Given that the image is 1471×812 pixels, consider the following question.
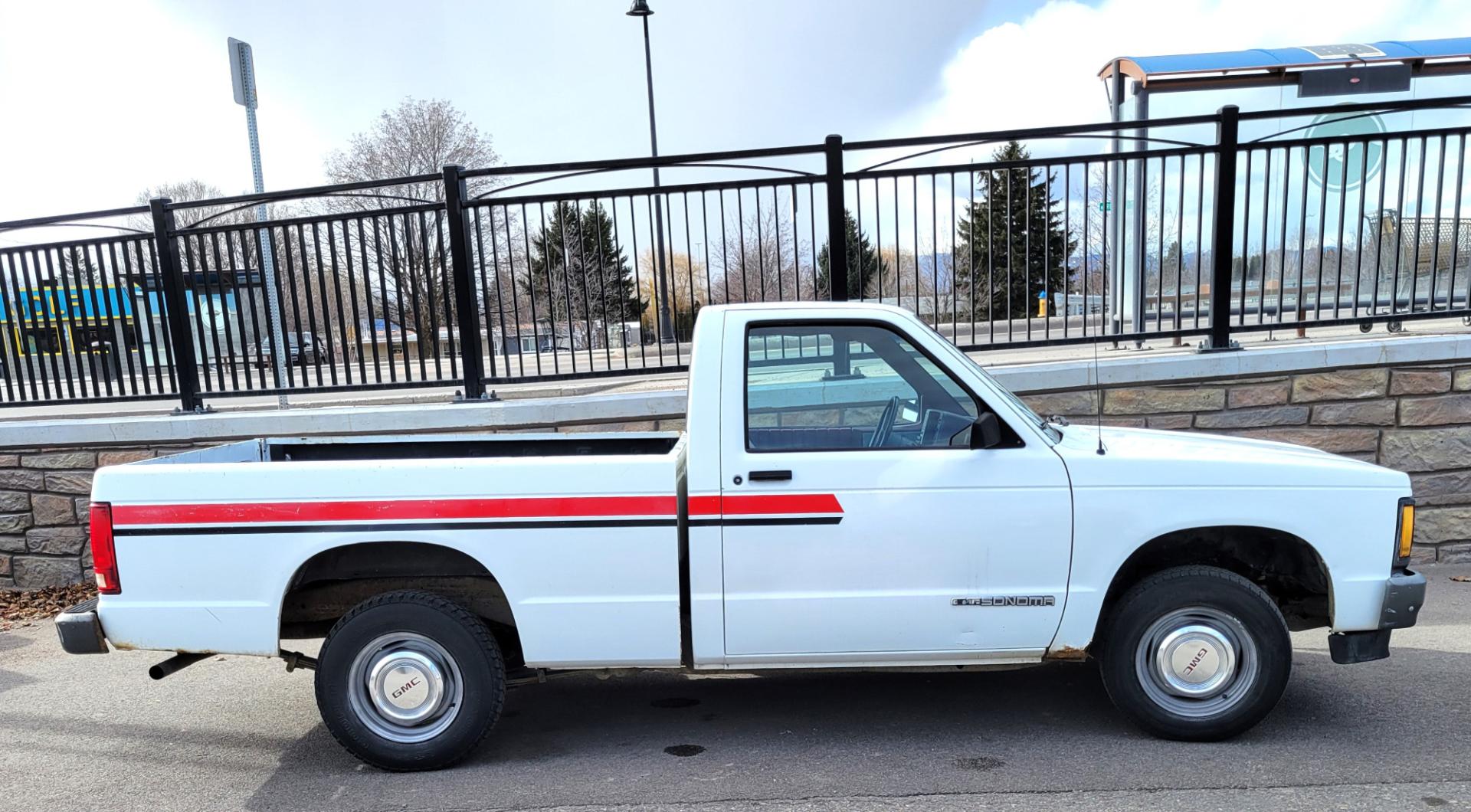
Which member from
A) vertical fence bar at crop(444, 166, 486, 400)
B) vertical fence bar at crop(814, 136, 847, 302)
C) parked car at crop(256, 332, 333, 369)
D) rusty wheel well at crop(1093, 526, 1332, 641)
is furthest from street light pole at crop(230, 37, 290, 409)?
rusty wheel well at crop(1093, 526, 1332, 641)

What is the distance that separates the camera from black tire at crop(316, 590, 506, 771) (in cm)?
374

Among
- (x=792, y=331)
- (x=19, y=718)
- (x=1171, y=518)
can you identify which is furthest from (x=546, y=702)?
(x=1171, y=518)

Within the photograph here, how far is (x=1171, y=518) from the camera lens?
370 cm

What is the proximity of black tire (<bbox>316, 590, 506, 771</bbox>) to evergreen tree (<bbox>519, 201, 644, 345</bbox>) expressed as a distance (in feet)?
10.9

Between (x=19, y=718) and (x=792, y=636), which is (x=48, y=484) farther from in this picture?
(x=792, y=636)

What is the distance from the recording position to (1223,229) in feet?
21.5

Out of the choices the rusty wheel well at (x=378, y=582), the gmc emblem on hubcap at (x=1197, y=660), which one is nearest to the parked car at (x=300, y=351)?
the rusty wheel well at (x=378, y=582)

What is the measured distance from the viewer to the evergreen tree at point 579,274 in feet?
22.1

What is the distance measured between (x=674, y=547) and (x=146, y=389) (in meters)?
5.46

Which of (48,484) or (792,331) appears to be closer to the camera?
(792,331)

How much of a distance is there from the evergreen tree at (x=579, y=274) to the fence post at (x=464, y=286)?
0.44 m

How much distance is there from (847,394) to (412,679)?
2.13 metres

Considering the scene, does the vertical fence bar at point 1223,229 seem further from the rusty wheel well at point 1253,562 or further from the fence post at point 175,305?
the fence post at point 175,305

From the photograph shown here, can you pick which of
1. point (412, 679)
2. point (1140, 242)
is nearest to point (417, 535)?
point (412, 679)
